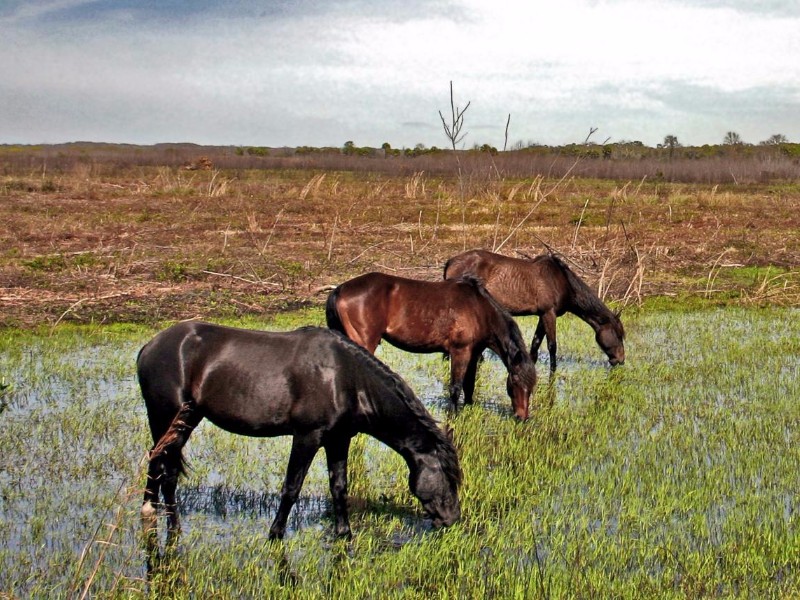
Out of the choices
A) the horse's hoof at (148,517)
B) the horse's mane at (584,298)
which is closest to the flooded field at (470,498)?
the horse's hoof at (148,517)

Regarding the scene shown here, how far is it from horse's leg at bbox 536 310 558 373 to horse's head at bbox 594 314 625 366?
2.02ft

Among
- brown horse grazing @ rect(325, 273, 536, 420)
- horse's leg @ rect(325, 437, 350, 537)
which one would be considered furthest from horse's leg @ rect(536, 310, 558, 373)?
horse's leg @ rect(325, 437, 350, 537)

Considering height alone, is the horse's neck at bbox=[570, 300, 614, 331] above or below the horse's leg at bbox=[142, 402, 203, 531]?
above

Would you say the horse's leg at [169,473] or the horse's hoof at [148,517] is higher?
the horse's leg at [169,473]

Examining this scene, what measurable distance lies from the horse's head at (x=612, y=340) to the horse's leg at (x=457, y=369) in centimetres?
304

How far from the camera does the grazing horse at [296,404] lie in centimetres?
590

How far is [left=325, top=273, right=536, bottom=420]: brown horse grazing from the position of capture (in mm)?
8797

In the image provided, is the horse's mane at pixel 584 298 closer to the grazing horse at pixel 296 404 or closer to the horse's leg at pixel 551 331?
the horse's leg at pixel 551 331

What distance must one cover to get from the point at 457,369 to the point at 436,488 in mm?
3279

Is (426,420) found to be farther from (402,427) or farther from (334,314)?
(334,314)

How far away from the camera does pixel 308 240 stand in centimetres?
2114

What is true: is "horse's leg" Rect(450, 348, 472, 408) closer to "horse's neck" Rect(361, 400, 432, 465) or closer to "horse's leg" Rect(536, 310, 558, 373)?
"horse's leg" Rect(536, 310, 558, 373)

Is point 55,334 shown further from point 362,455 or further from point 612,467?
point 612,467

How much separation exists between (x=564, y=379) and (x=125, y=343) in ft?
19.8
